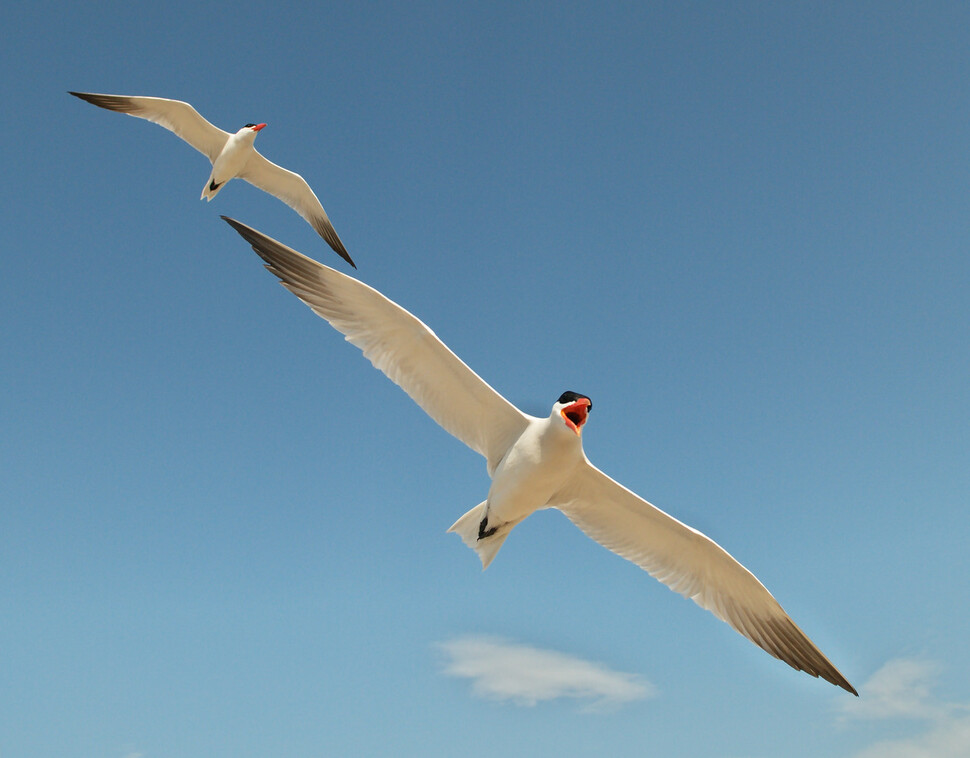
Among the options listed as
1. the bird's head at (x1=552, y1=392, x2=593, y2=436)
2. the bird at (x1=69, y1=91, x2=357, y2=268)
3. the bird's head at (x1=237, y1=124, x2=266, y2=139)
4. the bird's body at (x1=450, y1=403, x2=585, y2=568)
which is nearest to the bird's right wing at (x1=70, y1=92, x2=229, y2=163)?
the bird at (x1=69, y1=91, x2=357, y2=268)

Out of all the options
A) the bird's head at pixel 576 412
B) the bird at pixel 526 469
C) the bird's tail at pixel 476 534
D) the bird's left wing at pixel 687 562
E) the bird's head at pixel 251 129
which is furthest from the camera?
the bird's head at pixel 251 129

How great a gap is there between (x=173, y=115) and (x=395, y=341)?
41.4ft

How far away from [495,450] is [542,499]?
928 mm

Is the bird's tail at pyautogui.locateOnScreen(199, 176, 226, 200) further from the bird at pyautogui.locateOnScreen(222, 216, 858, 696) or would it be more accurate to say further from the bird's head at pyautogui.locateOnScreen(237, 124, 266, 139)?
the bird at pyautogui.locateOnScreen(222, 216, 858, 696)

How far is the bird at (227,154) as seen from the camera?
18531mm

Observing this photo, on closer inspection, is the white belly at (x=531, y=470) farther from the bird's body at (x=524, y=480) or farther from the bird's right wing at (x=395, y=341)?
the bird's right wing at (x=395, y=341)

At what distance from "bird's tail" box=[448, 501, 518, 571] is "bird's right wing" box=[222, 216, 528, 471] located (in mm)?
977

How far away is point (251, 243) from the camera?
10148 mm

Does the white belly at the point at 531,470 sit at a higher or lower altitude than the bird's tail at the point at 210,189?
lower

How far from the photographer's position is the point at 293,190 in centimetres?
2048

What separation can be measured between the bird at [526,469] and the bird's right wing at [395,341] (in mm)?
13

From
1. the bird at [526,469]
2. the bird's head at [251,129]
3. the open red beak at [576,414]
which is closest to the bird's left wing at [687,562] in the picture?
the bird at [526,469]

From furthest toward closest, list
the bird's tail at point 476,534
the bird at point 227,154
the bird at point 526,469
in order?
the bird at point 227,154 < the bird's tail at point 476,534 < the bird at point 526,469

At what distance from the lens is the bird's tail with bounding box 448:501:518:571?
10273 mm
